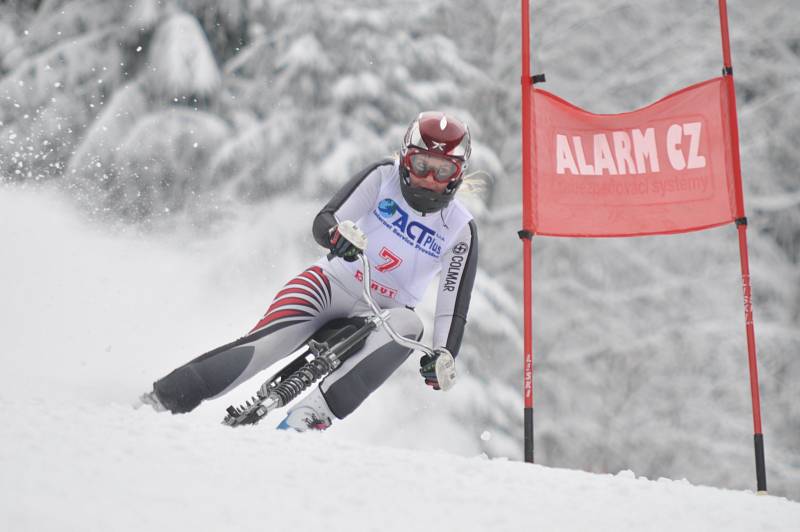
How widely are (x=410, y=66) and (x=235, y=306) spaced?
394 centimetres

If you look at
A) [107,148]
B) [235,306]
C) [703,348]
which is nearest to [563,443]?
[703,348]

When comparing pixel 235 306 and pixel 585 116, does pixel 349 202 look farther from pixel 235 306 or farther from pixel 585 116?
pixel 235 306

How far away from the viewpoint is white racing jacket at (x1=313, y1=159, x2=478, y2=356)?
4.32 meters

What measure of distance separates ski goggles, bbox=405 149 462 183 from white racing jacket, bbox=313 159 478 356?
8.2 inches

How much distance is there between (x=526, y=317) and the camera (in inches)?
197

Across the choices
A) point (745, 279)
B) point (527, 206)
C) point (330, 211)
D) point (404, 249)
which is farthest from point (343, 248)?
point (745, 279)

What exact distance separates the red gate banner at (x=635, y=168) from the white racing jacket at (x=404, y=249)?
45.2 inches

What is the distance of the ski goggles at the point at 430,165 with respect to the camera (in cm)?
422

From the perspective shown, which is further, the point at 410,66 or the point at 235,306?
the point at 410,66

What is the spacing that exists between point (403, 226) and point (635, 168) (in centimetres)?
190

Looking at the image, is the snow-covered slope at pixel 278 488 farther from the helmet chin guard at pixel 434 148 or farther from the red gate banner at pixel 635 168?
the red gate banner at pixel 635 168

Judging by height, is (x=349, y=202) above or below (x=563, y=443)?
above

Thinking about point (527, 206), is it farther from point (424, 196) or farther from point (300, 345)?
point (300, 345)

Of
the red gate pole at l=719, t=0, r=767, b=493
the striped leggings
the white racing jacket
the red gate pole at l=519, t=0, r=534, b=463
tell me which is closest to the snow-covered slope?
the striped leggings
